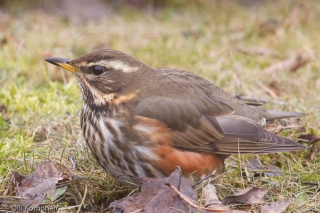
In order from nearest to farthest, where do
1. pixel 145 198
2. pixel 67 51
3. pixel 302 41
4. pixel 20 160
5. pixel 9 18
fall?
1. pixel 145 198
2. pixel 20 160
3. pixel 67 51
4. pixel 302 41
5. pixel 9 18

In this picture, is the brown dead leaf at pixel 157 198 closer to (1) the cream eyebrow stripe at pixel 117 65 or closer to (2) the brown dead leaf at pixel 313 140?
(1) the cream eyebrow stripe at pixel 117 65

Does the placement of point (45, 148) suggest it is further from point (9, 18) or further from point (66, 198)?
point (9, 18)

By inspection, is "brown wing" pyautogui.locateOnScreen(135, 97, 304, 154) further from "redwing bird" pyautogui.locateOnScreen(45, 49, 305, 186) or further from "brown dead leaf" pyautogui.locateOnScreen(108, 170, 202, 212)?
"brown dead leaf" pyautogui.locateOnScreen(108, 170, 202, 212)

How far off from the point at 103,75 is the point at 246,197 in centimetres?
161

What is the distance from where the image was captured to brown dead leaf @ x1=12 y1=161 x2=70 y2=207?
4.39m

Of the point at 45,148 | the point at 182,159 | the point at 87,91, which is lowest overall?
the point at 45,148

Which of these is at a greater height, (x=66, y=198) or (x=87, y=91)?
(x=87, y=91)

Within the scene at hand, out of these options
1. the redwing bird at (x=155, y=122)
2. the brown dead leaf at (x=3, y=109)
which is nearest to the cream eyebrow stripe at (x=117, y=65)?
the redwing bird at (x=155, y=122)

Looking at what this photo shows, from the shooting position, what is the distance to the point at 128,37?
9.83 m

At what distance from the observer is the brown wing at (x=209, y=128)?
484 cm

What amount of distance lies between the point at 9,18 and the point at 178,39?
10.6 feet

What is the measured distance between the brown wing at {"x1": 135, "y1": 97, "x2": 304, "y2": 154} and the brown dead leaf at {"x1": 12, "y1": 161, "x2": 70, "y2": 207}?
84cm

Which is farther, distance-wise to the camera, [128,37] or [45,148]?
[128,37]

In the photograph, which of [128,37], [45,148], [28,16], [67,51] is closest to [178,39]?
[128,37]
